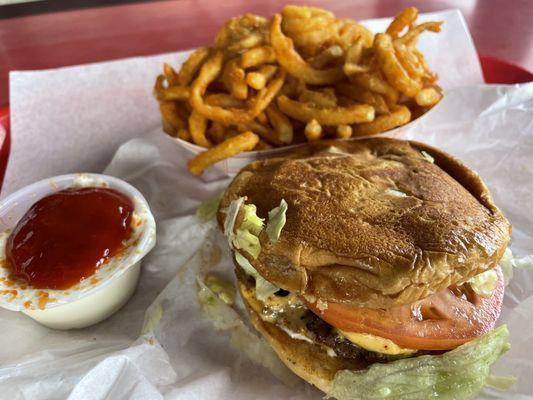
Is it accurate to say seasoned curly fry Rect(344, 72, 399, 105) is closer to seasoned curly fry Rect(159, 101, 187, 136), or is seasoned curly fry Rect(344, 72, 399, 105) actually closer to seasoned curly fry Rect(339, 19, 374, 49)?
seasoned curly fry Rect(339, 19, 374, 49)

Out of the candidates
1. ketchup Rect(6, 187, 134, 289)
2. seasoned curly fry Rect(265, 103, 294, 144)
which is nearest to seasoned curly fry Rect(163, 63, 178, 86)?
seasoned curly fry Rect(265, 103, 294, 144)

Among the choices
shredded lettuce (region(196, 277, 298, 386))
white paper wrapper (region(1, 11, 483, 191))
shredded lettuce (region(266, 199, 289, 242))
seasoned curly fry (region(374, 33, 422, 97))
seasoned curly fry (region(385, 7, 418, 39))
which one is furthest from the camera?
white paper wrapper (region(1, 11, 483, 191))

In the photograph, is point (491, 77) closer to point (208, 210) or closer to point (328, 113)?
point (328, 113)

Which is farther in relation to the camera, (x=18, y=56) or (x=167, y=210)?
(x=18, y=56)

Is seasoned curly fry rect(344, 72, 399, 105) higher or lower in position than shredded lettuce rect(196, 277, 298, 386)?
higher

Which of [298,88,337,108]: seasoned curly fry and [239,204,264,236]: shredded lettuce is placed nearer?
[239,204,264,236]: shredded lettuce

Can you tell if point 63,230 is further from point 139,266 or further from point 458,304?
point 458,304

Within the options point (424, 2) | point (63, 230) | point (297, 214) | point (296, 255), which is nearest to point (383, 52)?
point (297, 214)

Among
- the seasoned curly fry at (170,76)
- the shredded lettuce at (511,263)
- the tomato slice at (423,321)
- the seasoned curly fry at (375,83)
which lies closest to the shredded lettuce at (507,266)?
the shredded lettuce at (511,263)
